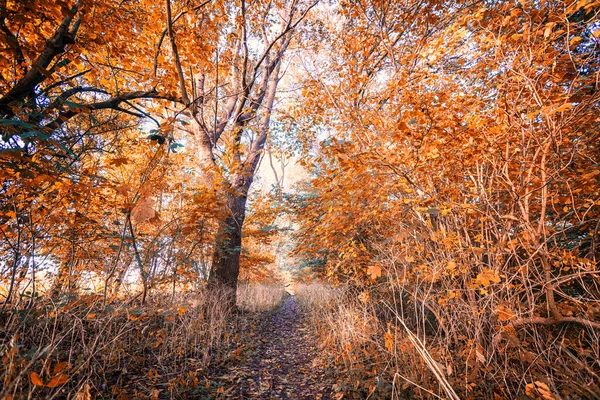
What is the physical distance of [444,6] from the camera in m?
3.99

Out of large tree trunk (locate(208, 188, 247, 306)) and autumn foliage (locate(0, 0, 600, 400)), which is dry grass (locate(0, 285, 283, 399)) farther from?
large tree trunk (locate(208, 188, 247, 306))

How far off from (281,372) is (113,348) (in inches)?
85.6

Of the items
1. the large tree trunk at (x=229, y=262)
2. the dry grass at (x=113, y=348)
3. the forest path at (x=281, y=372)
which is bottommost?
the forest path at (x=281, y=372)

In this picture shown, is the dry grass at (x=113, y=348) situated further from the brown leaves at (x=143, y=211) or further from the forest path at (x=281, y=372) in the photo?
the brown leaves at (x=143, y=211)

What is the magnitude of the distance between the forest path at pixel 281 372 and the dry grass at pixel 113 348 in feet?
1.11

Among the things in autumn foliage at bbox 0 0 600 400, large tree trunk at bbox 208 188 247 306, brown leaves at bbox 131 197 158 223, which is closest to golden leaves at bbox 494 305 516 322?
autumn foliage at bbox 0 0 600 400

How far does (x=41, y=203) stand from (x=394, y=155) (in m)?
3.71

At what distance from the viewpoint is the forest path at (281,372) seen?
2.87 metres

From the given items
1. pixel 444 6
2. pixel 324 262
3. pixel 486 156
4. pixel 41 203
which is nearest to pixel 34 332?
pixel 41 203

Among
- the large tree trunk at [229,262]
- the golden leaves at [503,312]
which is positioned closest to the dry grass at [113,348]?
the large tree trunk at [229,262]

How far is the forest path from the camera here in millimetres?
2869

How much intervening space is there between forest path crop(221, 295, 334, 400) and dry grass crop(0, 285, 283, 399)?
1.11ft

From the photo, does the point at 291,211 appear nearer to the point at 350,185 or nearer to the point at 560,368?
A: the point at 350,185

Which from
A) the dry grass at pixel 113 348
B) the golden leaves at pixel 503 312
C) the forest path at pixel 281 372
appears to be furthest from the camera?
the forest path at pixel 281 372
